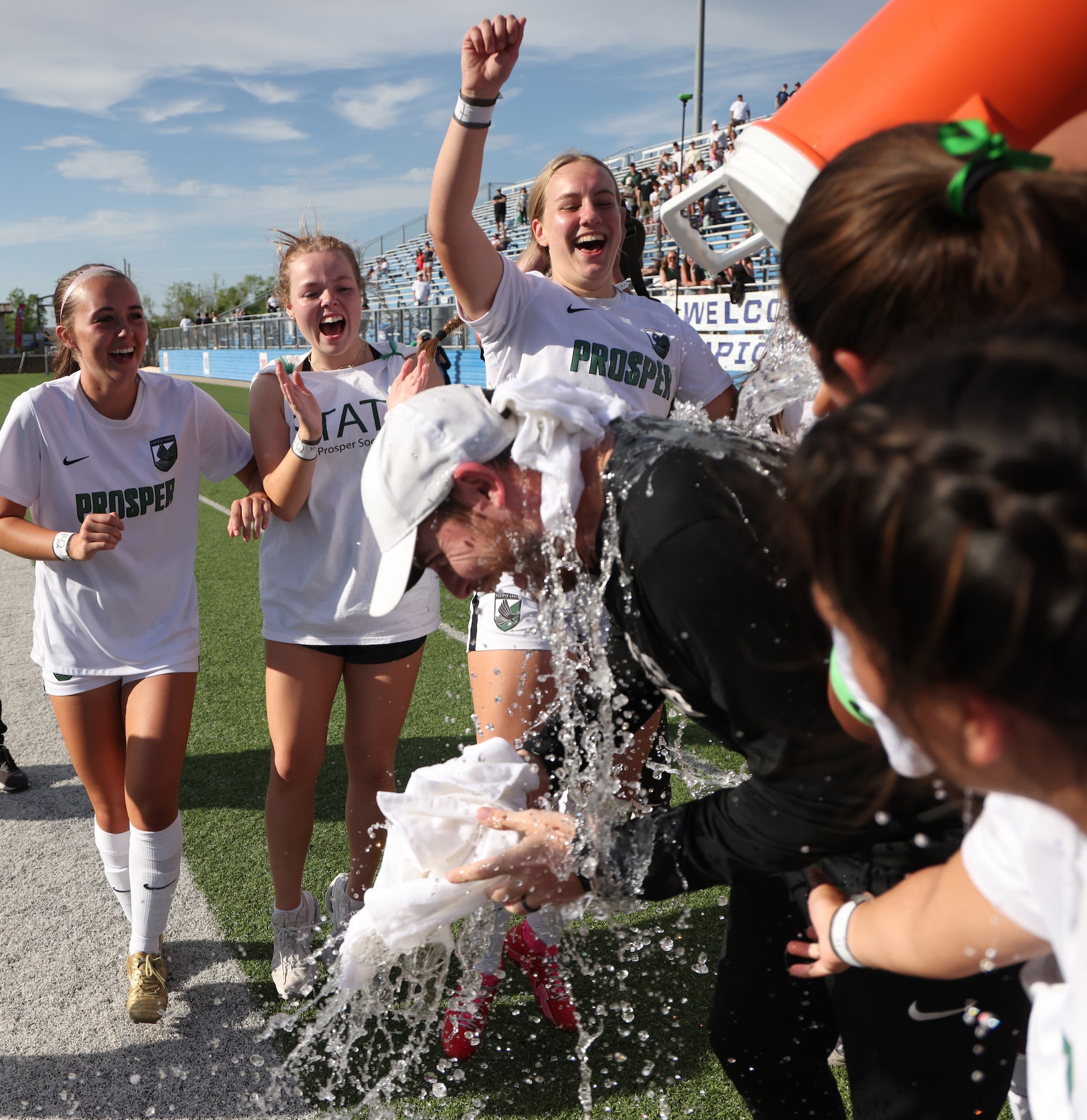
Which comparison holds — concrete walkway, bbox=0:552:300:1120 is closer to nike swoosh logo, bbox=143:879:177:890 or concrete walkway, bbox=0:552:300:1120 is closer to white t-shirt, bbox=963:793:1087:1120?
nike swoosh logo, bbox=143:879:177:890

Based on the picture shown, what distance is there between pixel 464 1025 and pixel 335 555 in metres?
1.50

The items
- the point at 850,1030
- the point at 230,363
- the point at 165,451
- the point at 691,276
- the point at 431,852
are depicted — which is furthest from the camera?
the point at 230,363

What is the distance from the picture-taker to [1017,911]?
3.74 feet

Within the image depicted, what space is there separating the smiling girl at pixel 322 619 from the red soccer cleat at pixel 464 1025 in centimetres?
49

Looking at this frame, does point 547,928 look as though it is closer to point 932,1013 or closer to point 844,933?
point 932,1013

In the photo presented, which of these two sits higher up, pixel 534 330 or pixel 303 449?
pixel 534 330

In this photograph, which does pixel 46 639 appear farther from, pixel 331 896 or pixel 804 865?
pixel 804 865

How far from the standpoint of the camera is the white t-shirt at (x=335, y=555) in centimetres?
315

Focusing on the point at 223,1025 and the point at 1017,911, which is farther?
the point at 223,1025

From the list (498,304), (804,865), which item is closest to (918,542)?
(804,865)

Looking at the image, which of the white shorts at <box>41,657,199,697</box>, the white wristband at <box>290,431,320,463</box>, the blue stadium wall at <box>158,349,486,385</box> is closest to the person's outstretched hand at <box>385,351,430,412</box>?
the white wristband at <box>290,431,320,463</box>

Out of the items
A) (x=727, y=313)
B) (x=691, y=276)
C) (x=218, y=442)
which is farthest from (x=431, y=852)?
(x=691, y=276)

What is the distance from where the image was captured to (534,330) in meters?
3.05

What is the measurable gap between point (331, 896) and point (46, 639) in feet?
4.19
